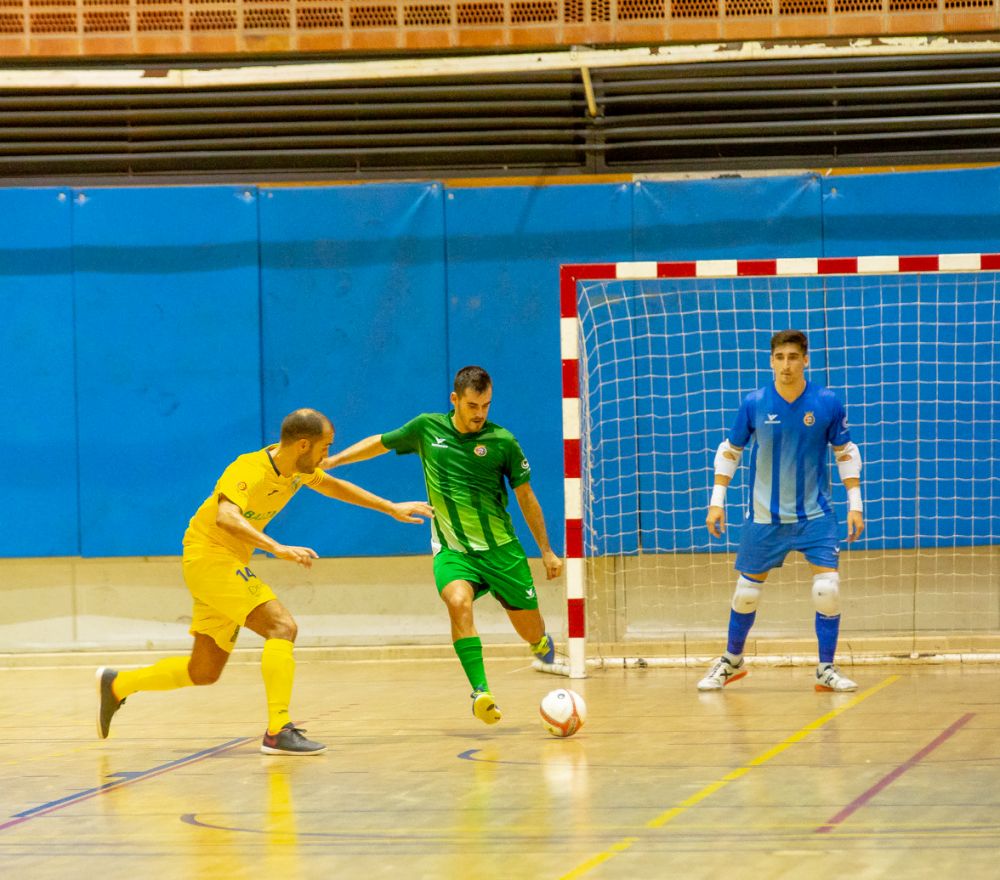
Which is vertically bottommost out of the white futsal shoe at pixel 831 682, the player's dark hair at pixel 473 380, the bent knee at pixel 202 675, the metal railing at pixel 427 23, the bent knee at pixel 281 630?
the white futsal shoe at pixel 831 682

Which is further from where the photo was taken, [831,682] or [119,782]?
[831,682]

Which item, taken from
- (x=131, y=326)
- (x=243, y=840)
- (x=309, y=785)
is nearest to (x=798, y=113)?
(x=131, y=326)

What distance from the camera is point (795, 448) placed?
8.89 metres

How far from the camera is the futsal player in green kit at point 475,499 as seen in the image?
808cm

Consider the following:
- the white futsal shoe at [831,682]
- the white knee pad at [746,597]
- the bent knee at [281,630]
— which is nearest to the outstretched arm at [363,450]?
the bent knee at [281,630]

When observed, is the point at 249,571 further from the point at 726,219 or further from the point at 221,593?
the point at 726,219

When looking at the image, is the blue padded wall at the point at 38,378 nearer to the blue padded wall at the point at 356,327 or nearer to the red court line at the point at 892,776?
the blue padded wall at the point at 356,327

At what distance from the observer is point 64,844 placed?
5.38m

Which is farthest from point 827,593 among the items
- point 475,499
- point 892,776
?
point 892,776

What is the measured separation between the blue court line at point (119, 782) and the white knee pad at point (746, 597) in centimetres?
310

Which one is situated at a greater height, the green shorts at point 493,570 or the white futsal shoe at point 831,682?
the green shorts at point 493,570

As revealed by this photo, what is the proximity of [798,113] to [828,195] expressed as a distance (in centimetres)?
75

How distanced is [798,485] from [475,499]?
2.03 m

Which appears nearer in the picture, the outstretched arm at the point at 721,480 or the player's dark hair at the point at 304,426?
the player's dark hair at the point at 304,426
